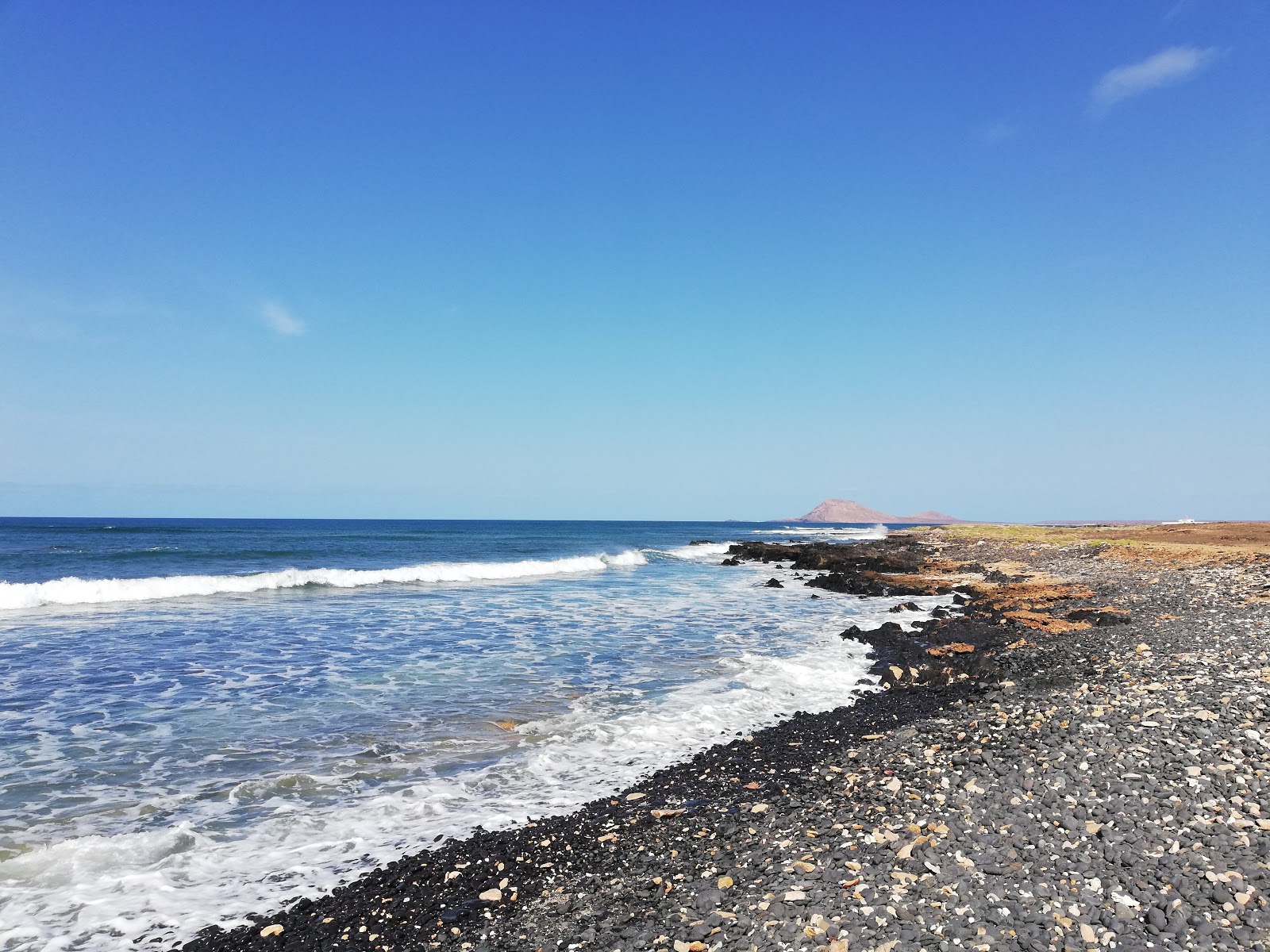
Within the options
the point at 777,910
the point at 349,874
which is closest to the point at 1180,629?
the point at 777,910

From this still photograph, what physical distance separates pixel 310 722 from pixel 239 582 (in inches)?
989

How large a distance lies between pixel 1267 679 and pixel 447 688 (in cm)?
1329

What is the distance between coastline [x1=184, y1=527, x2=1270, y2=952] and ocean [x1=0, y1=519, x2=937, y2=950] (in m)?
0.93

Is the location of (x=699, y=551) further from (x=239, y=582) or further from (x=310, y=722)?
(x=310, y=722)

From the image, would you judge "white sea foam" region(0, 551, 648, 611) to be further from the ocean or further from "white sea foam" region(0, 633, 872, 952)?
"white sea foam" region(0, 633, 872, 952)

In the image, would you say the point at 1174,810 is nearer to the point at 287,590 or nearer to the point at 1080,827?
the point at 1080,827

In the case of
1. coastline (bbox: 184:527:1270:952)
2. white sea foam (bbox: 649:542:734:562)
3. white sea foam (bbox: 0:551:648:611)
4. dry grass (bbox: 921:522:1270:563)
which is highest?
dry grass (bbox: 921:522:1270:563)

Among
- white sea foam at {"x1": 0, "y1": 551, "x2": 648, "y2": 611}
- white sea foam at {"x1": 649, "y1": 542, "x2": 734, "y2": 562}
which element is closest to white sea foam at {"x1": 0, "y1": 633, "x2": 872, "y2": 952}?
white sea foam at {"x1": 0, "y1": 551, "x2": 648, "y2": 611}

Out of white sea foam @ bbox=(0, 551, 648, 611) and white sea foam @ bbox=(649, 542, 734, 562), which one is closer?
white sea foam @ bbox=(0, 551, 648, 611)

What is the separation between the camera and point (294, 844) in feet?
22.0

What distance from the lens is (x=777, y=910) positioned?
16.0 feet

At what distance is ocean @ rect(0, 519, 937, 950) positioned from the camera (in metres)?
6.23

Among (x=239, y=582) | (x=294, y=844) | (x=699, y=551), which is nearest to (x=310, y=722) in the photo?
(x=294, y=844)

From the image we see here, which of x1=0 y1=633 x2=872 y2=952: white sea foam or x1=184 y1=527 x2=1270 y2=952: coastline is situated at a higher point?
x1=184 y1=527 x2=1270 y2=952: coastline
